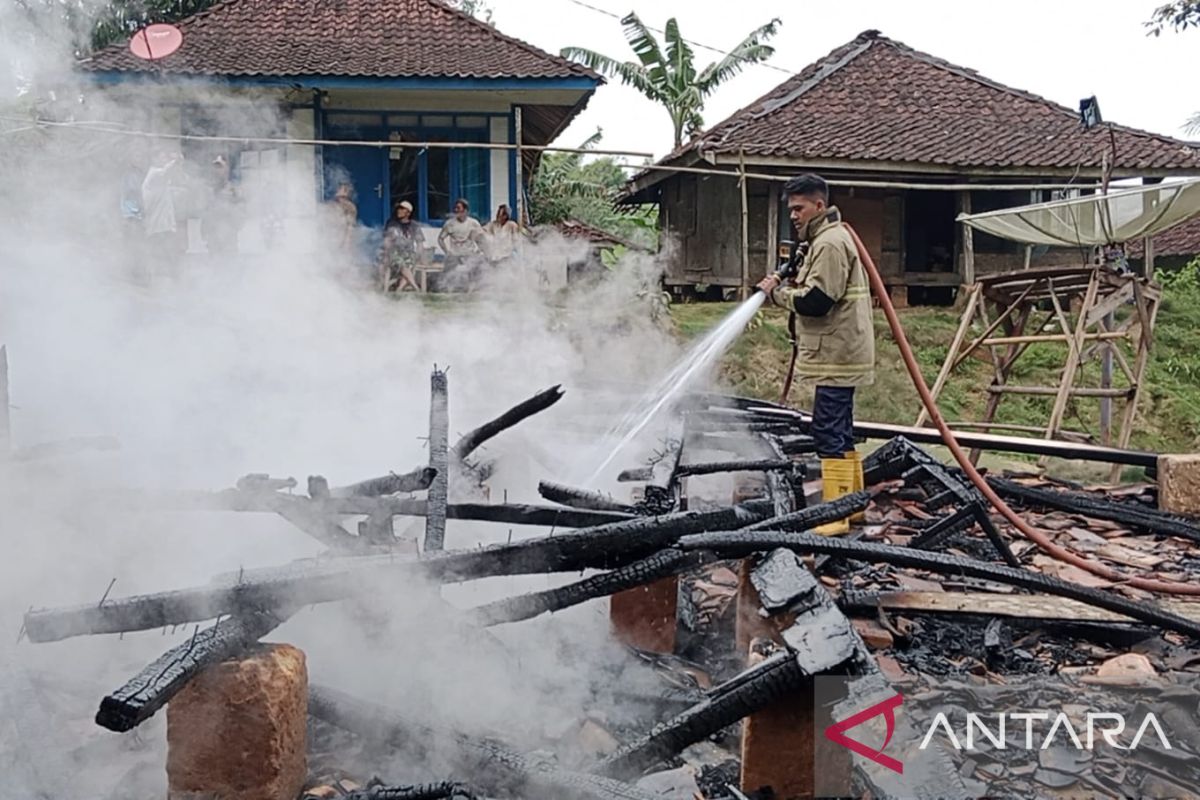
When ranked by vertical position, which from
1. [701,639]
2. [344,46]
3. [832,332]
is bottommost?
[701,639]

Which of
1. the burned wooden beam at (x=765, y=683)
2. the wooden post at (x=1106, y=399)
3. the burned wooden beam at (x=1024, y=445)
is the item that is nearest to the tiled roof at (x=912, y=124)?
the wooden post at (x=1106, y=399)

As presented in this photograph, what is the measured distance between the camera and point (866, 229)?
1830 centimetres

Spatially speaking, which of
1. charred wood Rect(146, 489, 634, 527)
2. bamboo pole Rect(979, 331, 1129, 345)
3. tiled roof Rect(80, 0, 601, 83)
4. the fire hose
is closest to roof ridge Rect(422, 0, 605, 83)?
tiled roof Rect(80, 0, 601, 83)

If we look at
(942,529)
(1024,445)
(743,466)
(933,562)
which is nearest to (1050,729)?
(933,562)

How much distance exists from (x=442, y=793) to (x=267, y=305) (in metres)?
5.67

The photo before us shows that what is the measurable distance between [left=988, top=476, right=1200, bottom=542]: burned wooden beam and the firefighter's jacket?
1.59m

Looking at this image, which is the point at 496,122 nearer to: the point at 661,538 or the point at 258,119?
the point at 258,119

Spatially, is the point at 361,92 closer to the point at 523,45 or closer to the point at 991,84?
the point at 523,45

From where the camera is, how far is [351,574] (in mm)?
2803

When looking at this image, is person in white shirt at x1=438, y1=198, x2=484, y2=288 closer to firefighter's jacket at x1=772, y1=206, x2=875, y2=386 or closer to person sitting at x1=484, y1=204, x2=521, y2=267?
person sitting at x1=484, y1=204, x2=521, y2=267

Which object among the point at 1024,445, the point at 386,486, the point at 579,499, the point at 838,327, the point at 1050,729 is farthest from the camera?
the point at 1024,445

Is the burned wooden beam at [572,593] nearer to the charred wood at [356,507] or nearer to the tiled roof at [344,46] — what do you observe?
the charred wood at [356,507]

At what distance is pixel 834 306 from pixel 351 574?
377cm

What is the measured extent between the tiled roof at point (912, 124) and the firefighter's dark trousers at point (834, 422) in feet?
34.5
